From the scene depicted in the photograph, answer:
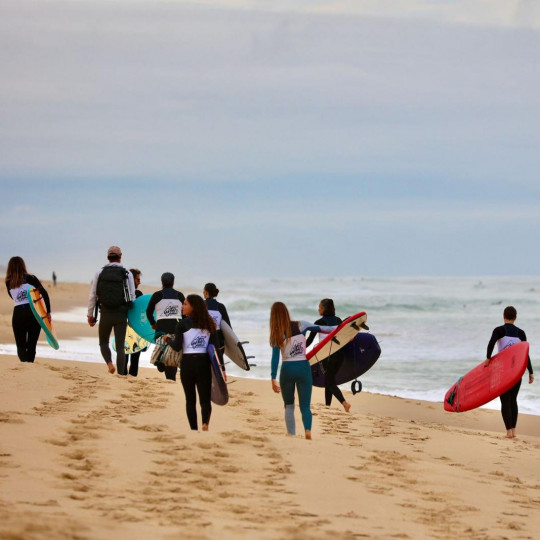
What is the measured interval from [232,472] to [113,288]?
5116 millimetres

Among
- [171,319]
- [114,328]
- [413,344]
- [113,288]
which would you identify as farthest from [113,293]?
[413,344]

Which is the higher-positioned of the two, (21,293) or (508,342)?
(21,293)

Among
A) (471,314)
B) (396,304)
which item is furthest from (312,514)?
(396,304)

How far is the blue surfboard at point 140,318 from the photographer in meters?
13.2

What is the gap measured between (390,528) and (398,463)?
2.47 m

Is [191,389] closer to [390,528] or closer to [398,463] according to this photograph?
[398,463]

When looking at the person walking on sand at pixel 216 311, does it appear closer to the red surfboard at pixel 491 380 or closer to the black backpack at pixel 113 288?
the black backpack at pixel 113 288

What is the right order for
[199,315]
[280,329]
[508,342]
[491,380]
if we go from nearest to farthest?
[199,315] < [280,329] < [508,342] < [491,380]

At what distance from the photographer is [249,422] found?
36.4 feet

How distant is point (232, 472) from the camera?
26.4 ft

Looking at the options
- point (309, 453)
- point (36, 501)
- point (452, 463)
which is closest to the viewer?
point (36, 501)

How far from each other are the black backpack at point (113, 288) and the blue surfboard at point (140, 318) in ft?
1.85

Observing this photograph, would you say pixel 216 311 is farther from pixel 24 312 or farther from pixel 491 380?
pixel 491 380

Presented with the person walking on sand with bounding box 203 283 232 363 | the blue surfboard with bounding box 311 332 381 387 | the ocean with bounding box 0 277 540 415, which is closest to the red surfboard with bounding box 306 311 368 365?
the blue surfboard with bounding box 311 332 381 387
